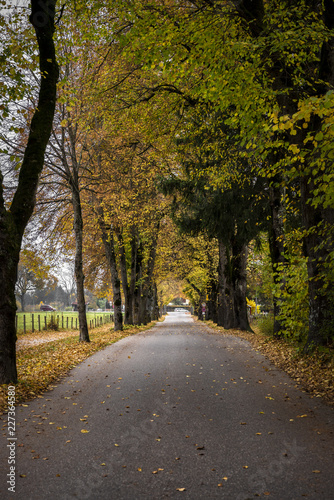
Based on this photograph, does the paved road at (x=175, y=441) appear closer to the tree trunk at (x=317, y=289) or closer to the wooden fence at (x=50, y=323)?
the tree trunk at (x=317, y=289)

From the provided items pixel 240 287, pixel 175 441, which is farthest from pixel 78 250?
pixel 175 441

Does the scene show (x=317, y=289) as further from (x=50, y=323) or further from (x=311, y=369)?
(x=50, y=323)

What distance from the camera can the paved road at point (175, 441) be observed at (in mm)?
3650

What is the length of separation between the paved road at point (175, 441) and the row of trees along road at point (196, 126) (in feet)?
7.77

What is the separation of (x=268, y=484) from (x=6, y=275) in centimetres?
616

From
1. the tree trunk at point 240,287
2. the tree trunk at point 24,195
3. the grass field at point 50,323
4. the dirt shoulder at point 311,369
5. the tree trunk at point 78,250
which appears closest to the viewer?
the dirt shoulder at point 311,369

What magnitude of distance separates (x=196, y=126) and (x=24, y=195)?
7.28 meters

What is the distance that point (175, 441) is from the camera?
4.87 metres

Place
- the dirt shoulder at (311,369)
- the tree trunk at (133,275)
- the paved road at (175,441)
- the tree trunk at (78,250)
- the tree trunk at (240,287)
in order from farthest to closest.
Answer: the tree trunk at (133,275)
the tree trunk at (240,287)
the tree trunk at (78,250)
the dirt shoulder at (311,369)
the paved road at (175,441)

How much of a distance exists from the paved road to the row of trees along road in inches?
93.2

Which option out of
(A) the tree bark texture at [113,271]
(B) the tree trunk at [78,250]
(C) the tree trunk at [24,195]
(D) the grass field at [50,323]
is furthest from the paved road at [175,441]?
(D) the grass field at [50,323]

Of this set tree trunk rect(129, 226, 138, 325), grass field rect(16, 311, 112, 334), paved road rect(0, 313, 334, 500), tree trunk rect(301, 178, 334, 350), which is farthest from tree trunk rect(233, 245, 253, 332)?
paved road rect(0, 313, 334, 500)

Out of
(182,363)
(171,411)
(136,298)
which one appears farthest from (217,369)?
(136,298)

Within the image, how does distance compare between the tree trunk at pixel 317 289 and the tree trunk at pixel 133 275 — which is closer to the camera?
the tree trunk at pixel 317 289
